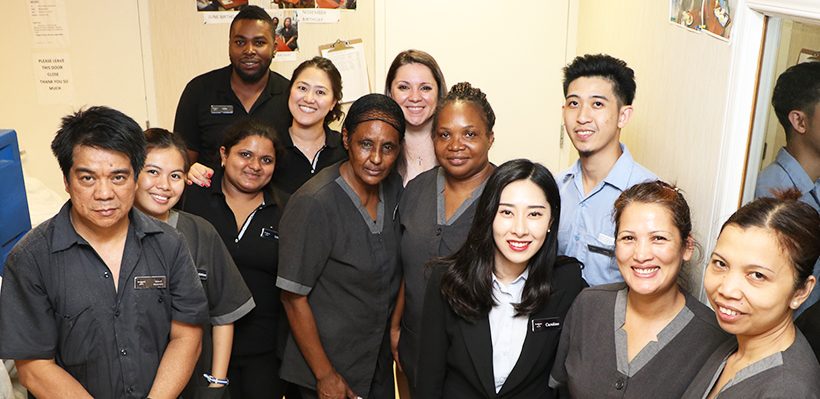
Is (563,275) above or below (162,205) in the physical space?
below

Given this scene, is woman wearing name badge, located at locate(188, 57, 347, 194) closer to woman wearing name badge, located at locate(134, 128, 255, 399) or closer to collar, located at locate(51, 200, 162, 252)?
woman wearing name badge, located at locate(134, 128, 255, 399)

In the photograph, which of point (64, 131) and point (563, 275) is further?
point (563, 275)

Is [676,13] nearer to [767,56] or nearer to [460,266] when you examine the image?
[767,56]

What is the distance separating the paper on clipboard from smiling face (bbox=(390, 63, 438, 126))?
1328 mm

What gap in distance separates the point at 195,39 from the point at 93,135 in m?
2.39

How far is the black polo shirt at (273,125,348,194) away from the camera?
9.06ft

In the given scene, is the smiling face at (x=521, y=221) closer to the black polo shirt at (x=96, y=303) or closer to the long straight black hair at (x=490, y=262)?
the long straight black hair at (x=490, y=262)

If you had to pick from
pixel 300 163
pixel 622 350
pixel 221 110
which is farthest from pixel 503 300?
pixel 221 110

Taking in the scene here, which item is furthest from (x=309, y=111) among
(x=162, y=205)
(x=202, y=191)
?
(x=162, y=205)

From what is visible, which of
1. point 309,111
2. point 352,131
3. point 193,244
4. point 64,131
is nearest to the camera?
point 64,131

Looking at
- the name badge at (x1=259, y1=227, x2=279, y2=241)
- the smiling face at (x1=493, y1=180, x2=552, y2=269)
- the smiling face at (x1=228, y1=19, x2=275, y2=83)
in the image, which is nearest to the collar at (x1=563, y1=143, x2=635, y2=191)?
the smiling face at (x1=493, y1=180, x2=552, y2=269)

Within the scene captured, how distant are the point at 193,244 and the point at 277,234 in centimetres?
39

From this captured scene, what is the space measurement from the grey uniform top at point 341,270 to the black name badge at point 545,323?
0.62 m

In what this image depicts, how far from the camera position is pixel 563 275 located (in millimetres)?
1954
